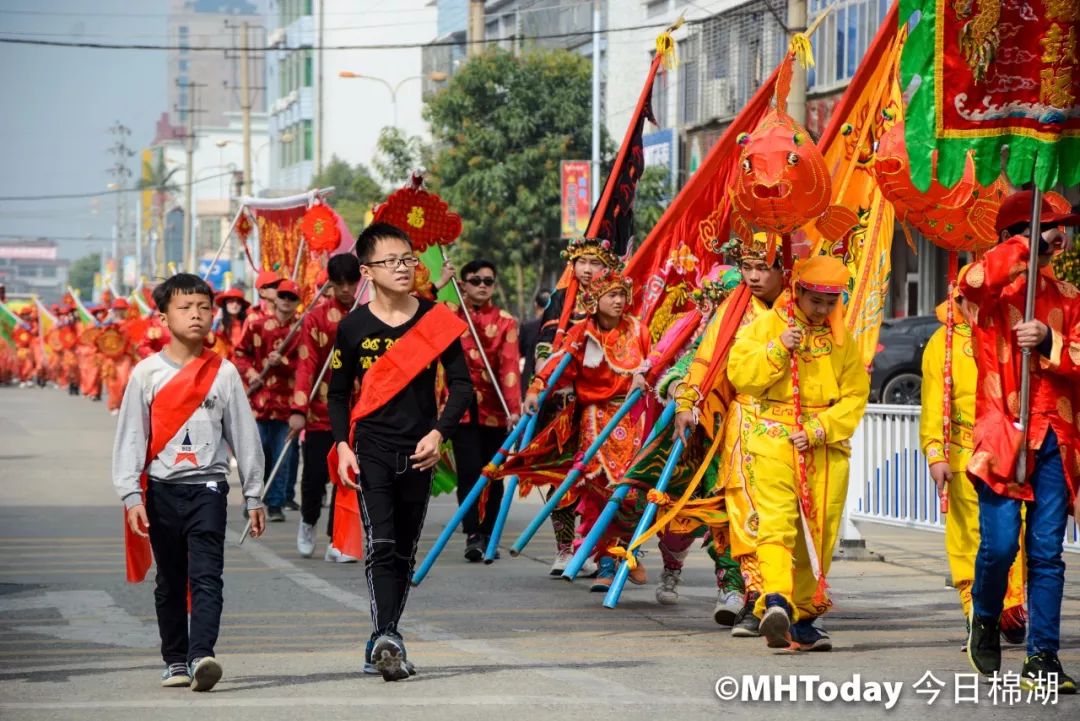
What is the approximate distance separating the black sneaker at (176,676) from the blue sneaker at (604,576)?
3.51m

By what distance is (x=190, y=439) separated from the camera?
290 inches

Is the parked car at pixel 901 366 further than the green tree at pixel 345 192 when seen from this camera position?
No

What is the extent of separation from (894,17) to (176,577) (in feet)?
14.6

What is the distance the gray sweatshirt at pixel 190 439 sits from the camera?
733 cm

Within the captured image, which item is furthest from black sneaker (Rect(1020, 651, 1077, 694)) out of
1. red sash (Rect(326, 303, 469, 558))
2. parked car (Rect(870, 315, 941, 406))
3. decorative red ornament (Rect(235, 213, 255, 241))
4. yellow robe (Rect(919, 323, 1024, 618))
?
parked car (Rect(870, 315, 941, 406))

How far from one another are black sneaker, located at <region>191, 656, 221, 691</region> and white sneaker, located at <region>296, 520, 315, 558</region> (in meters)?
4.99

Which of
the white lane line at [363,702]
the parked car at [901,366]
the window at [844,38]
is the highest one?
the window at [844,38]

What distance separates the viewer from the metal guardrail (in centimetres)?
1193

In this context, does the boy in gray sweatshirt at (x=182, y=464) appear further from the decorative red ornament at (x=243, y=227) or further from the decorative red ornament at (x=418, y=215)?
the decorative red ornament at (x=243, y=227)

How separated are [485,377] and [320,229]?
9.80 feet

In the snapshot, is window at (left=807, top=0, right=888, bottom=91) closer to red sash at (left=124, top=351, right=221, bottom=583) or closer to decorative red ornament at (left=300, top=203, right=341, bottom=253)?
decorative red ornament at (left=300, top=203, right=341, bottom=253)

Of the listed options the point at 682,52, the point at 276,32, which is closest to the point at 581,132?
the point at 682,52

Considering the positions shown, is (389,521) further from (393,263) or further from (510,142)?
(510,142)

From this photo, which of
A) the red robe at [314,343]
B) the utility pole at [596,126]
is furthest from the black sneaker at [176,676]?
the utility pole at [596,126]
